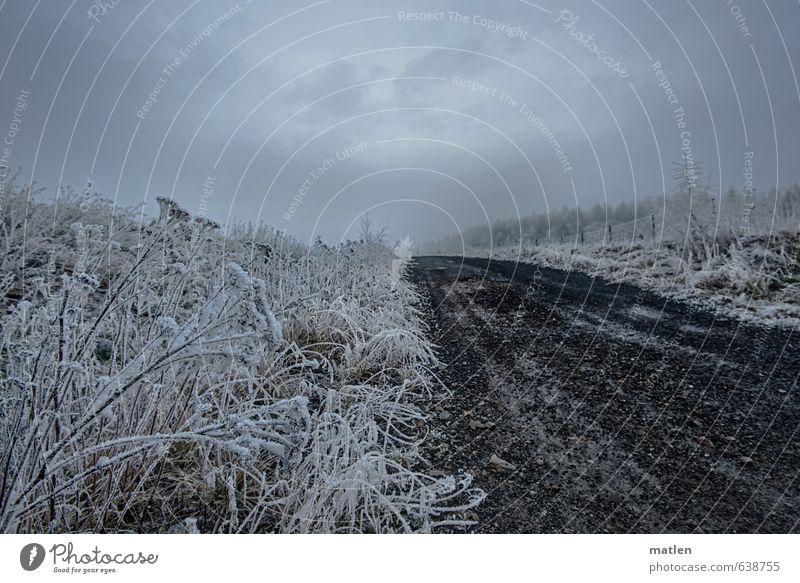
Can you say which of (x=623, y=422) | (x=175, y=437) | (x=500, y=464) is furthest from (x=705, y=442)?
(x=175, y=437)

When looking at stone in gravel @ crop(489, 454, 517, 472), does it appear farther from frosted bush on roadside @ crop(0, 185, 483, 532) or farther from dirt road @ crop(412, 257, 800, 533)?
frosted bush on roadside @ crop(0, 185, 483, 532)

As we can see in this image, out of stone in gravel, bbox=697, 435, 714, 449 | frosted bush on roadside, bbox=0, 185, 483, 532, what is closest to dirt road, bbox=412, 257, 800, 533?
stone in gravel, bbox=697, 435, 714, 449

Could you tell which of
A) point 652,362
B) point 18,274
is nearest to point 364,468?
point 652,362

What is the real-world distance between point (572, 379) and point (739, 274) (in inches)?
196

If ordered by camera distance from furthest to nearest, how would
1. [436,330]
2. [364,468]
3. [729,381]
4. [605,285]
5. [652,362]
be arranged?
[605,285] → [436,330] → [652,362] → [729,381] → [364,468]

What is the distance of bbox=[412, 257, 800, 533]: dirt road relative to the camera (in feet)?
5.62

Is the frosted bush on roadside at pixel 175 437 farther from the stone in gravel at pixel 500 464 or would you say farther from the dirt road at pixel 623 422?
the dirt road at pixel 623 422

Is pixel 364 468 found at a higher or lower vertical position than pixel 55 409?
lower

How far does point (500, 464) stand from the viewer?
2021 millimetres

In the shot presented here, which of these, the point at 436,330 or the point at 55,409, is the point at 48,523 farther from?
the point at 436,330

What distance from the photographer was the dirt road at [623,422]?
171 cm

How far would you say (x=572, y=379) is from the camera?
118 inches

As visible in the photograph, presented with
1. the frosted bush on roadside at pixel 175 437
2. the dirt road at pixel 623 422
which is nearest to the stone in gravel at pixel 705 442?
the dirt road at pixel 623 422
